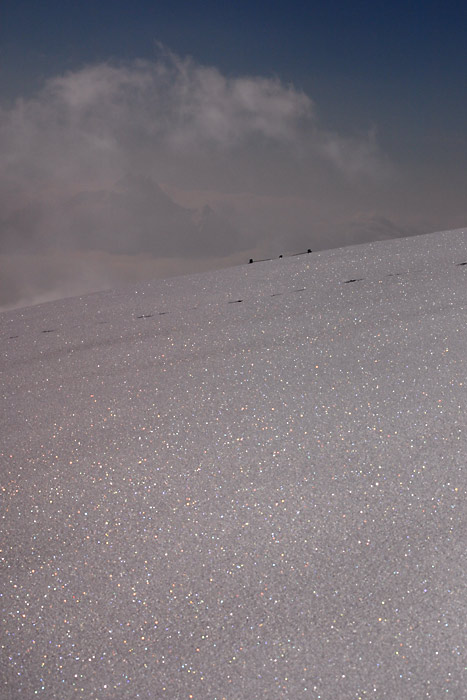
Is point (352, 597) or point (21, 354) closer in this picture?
point (352, 597)

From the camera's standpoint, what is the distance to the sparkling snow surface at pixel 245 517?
1.50 feet

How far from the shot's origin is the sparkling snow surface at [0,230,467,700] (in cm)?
46

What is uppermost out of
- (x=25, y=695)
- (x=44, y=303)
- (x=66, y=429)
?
(x=44, y=303)

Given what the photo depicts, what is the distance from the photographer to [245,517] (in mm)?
564

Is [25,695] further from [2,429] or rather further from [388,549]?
[2,429]

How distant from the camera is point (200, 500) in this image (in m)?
0.59

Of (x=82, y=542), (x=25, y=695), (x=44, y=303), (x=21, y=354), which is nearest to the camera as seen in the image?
(x=25, y=695)

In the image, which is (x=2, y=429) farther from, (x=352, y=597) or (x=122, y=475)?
(x=352, y=597)

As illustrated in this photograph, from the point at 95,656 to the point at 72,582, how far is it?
0.07m

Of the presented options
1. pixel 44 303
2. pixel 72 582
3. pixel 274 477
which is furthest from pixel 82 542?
pixel 44 303

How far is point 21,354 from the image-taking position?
3.62 feet

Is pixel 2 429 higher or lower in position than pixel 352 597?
higher

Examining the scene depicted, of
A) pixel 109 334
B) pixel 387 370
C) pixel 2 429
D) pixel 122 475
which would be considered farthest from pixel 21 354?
pixel 387 370

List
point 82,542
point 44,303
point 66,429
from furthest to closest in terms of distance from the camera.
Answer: point 44,303
point 66,429
point 82,542
